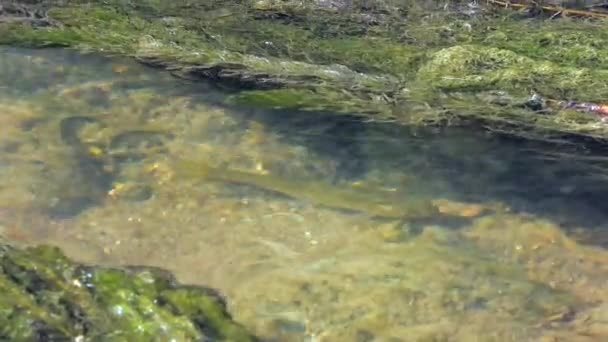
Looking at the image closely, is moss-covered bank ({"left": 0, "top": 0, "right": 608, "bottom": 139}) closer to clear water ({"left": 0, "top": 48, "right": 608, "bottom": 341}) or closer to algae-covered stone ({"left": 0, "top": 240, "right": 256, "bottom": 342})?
clear water ({"left": 0, "top": 48, "right": 608, "bottom": 341})

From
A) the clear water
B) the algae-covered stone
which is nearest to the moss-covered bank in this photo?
the clear water

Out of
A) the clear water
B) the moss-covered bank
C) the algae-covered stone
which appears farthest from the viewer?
the moss-covered bank

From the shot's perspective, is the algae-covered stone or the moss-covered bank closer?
the algae-covered stone

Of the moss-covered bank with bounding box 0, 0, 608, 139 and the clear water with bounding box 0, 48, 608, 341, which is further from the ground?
the moss-covered bank with bounding box 0, 0, 608, 139

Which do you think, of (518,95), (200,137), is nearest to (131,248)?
(200,137)

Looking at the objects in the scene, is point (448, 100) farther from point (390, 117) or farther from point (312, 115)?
point (312, 115)

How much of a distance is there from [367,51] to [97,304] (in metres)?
2.09

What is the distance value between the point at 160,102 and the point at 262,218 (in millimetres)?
A: 1021

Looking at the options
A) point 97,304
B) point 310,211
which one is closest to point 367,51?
point 310,211

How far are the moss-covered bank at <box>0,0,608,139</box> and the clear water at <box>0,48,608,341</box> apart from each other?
11 cm

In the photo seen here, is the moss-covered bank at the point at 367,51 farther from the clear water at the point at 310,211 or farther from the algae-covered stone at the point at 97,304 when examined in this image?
the algae-covered stone at the point at 97,304

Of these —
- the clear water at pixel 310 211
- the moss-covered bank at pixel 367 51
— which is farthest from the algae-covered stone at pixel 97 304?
the moss-covered bank at pixel 367 51

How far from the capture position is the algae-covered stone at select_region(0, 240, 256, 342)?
2.74 meters

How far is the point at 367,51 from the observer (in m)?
4.45
